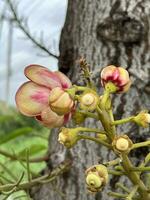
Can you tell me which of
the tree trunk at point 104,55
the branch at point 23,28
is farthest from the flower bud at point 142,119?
the branch at point 23,28

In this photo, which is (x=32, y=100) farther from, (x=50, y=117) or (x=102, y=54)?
(x=102, y=54)

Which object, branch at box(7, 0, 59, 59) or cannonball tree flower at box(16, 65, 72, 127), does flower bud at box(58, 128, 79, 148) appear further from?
branch at box(7, 0, 59, 59)

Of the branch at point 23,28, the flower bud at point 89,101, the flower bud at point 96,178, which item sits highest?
the branch at point 23,28

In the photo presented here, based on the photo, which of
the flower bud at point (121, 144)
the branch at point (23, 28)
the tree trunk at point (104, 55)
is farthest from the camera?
the branch at point (23, 28)

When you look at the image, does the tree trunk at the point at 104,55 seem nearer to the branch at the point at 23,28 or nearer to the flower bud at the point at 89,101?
the branch at the point at 23,28

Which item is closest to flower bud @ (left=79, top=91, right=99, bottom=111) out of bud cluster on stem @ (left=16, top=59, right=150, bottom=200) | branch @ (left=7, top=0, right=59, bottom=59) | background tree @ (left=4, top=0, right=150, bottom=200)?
bud cluster on stem @ (left=16, top=59, right=150, bottom=200)

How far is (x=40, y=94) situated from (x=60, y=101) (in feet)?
0.12

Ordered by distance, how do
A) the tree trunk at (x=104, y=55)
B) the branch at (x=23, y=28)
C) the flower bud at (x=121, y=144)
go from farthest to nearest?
1. the branch at (x=23, y=28)
2. the tree trunk at (x=104, y=55)
3. the flower bud at (x=121, y=144)

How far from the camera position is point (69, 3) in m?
0.96

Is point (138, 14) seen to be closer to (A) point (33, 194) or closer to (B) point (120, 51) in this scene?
(B) point (120, 51)

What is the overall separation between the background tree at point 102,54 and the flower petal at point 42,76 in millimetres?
356

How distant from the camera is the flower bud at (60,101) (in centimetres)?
44

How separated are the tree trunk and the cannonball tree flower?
1.17 ft

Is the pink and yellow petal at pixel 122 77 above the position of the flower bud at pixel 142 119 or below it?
above
